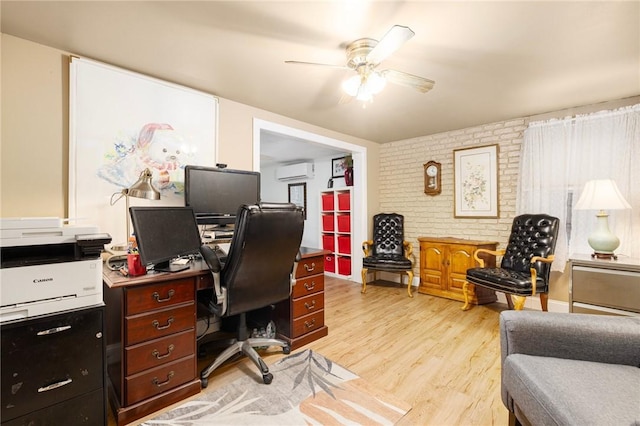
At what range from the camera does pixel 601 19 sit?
63.9 inches

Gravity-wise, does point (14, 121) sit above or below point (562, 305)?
above

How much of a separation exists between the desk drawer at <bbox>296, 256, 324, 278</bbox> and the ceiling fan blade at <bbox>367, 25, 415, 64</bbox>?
1.62 meters

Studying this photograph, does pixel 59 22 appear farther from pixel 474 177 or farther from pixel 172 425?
pixel 474 177

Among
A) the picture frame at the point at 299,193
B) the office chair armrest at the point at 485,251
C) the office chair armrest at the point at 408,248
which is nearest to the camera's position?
the office chair armrest at the point at 485,251

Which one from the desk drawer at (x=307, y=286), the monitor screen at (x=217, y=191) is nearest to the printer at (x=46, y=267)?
the monitor screen at (x=217, y=191)

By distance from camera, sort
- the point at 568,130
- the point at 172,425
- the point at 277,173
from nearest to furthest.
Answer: the point at 172,425 < the point at 568,130 < the point at 277,173

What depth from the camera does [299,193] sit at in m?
5.99

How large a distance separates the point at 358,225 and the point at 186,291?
3193 mm

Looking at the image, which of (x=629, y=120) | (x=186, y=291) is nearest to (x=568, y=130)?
(x=629, y=120)

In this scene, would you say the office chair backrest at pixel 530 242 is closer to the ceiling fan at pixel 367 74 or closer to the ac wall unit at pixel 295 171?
the ceiling fan at pixel 367 74

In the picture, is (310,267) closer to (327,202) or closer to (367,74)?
(367,74)

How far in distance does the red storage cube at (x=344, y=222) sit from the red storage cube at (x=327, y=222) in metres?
0.23

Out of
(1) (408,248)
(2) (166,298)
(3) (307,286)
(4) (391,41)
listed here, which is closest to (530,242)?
(1) (408,248)

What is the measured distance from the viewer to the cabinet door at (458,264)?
3.51 meters
